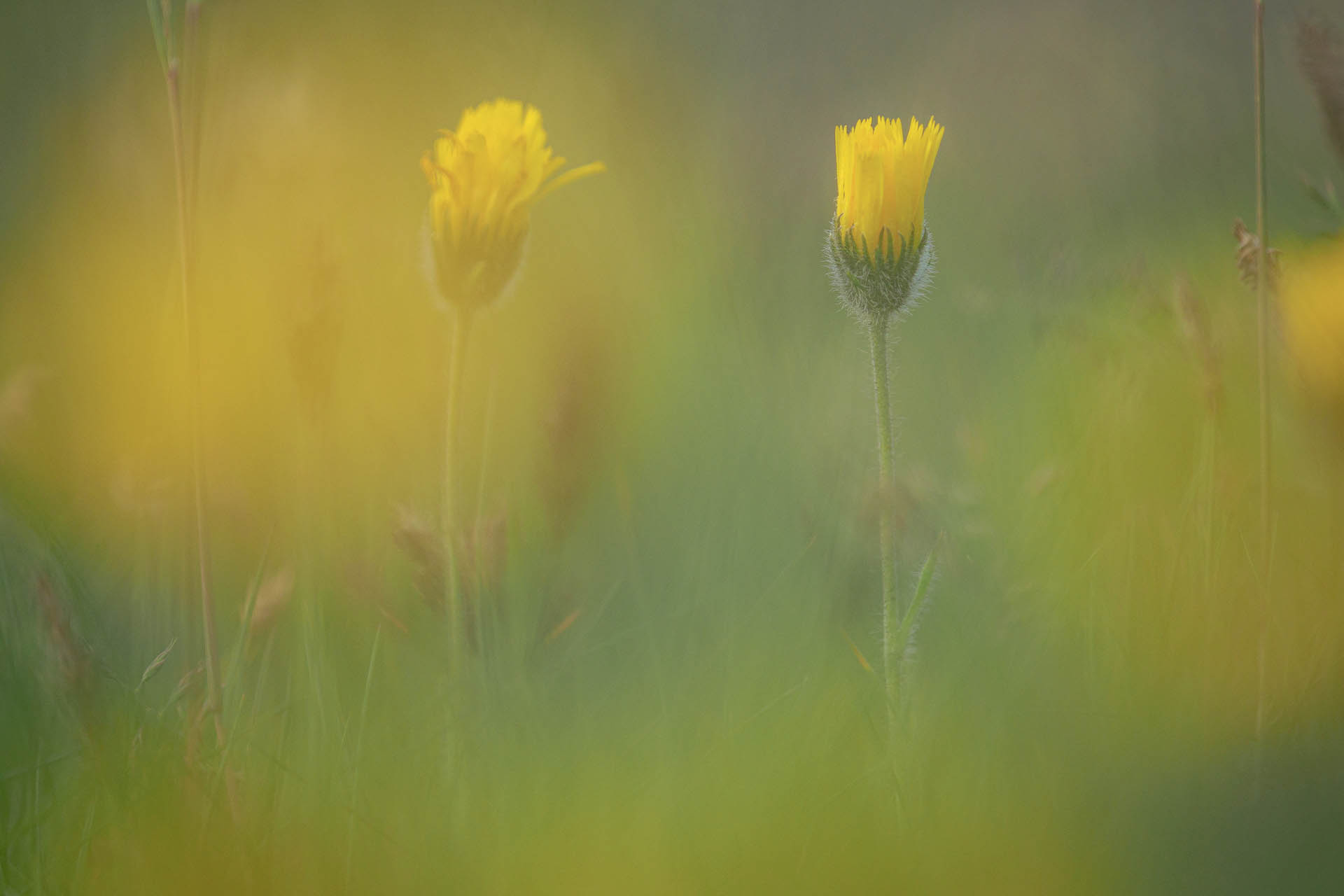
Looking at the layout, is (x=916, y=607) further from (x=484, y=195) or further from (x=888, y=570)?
(x=484, y=195)

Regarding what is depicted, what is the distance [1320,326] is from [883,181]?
0.27m

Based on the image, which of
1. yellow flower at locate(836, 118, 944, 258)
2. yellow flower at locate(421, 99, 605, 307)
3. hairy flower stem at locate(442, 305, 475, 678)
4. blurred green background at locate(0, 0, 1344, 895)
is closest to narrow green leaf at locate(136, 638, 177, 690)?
blurred green background at locate(0, 0, 1344, 895)

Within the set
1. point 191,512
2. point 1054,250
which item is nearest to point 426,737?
point 191,512

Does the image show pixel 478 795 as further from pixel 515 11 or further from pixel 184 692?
pixel 515 11

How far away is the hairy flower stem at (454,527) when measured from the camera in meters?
0.41

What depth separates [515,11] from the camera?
1.05 m

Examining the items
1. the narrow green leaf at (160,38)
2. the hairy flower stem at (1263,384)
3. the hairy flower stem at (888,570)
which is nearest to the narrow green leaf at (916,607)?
the hairy flower stem at (888,570)

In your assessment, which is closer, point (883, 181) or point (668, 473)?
point (883, 181)

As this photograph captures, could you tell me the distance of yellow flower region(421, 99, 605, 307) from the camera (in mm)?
485

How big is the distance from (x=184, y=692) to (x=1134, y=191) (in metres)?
1.01

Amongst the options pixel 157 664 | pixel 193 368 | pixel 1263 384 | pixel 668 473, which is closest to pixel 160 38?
pixel 193 368

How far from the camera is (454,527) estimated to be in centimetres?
43

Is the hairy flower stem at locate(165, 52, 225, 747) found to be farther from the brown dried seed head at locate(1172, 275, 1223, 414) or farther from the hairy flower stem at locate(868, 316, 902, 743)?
A: the brown dried seed head at locate(1172, 275, 1223, 414)

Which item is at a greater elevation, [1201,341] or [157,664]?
[1201,341]
